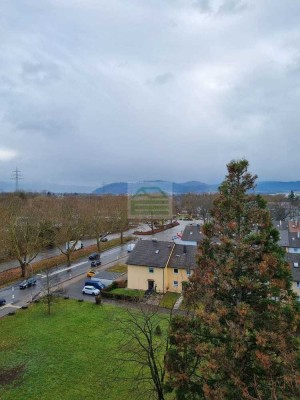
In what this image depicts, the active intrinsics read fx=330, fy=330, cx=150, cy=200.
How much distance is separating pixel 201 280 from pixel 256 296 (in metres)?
1.81

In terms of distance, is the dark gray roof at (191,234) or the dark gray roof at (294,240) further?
the dark gray roof at (191,234)

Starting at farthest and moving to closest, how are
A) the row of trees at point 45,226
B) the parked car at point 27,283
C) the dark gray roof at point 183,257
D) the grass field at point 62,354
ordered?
the row of trees at point 45,226
the parked car at point 27,283
the dark gray roof at point 183,257
the grass field at point 62,354

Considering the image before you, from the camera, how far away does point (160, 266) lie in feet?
105

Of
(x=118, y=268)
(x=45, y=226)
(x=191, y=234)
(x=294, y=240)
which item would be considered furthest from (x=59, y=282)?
(x=294, y=240)

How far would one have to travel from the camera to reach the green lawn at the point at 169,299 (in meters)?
28.5

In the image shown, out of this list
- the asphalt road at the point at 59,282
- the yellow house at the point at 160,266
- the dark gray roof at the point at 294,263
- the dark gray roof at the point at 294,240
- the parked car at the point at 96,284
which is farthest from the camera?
the dark gray roof at the point at 294,240

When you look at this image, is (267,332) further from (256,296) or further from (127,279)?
(127,279)

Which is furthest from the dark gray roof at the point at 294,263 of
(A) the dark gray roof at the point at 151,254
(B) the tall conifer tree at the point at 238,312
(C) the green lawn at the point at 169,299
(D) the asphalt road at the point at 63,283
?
(B) the tall conifer tree at the point at 238,312

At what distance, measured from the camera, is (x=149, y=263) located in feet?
107

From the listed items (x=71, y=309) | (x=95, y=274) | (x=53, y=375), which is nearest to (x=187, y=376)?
(x=53, y=375)

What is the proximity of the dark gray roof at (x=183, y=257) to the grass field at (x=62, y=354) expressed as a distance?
7.41m

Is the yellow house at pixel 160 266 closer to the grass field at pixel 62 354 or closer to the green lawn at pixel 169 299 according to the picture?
the green lawn at pixel 169 299

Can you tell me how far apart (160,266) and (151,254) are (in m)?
1.96

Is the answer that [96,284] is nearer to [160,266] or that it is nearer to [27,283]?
[160,266]
